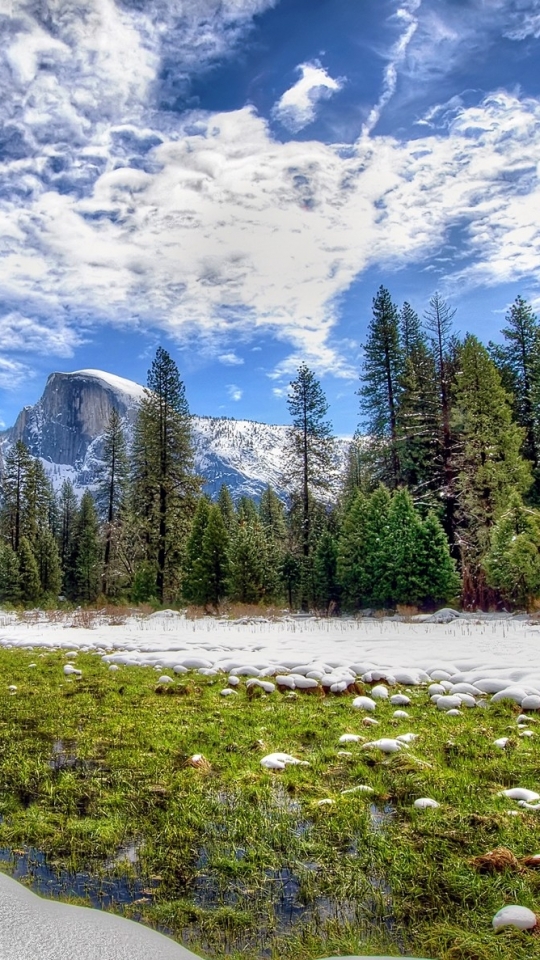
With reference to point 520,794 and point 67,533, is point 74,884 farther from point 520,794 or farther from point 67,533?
point 67,533

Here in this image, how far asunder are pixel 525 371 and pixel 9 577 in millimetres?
35804

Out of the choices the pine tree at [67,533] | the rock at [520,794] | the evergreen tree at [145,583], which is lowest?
the rock at [520,794]

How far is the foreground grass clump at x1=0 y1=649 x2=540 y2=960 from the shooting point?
2.15 metres

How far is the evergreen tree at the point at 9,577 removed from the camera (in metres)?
38.0

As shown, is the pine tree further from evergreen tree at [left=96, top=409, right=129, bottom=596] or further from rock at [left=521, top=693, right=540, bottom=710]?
rock at [left=521, top=693, right=540, bottom=710]

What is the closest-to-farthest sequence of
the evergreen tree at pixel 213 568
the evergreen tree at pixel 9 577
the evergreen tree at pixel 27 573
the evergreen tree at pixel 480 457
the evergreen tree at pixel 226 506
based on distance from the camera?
the evergreen tree at pixel 480 457
the evergreen tree at pixel 213 568
the evergreen tree at pixel 9 577
the evergreen tree at pixel 27 573
the evergreen tree at pixel 226 506

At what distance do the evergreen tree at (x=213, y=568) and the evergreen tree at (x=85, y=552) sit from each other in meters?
26.7

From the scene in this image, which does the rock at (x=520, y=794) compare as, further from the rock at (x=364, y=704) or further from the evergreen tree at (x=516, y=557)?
the evergreen tree at (x=516, y=557)

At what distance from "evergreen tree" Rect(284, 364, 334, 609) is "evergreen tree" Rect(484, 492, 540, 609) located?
41.4ft

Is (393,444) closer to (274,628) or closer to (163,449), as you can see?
(163,449)

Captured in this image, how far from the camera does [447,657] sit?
25.7ft

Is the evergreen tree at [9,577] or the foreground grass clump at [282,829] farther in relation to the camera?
the evergreen tree at [9,577]

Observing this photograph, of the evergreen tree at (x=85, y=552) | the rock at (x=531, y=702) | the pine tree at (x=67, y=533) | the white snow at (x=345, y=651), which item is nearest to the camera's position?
the rock at (x=531, y=702)

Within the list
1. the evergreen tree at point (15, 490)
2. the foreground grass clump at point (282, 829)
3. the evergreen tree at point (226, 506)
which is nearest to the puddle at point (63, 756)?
the foreground grass clump at point (282, 829)
